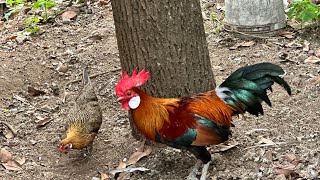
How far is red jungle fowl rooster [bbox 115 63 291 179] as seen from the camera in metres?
4.08

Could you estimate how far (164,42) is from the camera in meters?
4.48

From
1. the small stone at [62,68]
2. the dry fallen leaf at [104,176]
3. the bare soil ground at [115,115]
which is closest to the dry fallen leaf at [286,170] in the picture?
the bare soil ground at [115,115]

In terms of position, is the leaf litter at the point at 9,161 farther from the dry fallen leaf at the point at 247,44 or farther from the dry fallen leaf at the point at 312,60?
the dry fallen leaf at the point at 312,60

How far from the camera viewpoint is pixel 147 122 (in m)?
4.13

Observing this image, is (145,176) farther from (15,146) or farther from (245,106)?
(15,146)

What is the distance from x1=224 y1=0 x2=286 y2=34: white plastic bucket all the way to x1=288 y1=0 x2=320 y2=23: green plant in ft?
0.57

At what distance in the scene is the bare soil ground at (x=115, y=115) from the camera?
451 centimetres

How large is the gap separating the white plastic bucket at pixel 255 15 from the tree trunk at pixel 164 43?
2095mm

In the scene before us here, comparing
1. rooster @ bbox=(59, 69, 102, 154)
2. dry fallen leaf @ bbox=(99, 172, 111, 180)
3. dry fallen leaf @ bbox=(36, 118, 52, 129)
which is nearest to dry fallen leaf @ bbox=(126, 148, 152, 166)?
dry fallen leaf @ bbox=(99, 172, 111, 180)

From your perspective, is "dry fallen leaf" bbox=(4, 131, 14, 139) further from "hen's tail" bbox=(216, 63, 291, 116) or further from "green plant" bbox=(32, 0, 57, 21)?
"green plant" bbox=(32, 0, 57, 21)

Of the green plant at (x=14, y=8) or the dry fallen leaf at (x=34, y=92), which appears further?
the green plant at (x=14, y=8)

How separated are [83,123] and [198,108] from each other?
1223mm

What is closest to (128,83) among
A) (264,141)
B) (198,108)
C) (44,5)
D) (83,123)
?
(198,108)

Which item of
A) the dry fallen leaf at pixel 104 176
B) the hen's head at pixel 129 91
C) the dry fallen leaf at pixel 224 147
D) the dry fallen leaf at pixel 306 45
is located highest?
the hen's head at pixel 129 91
